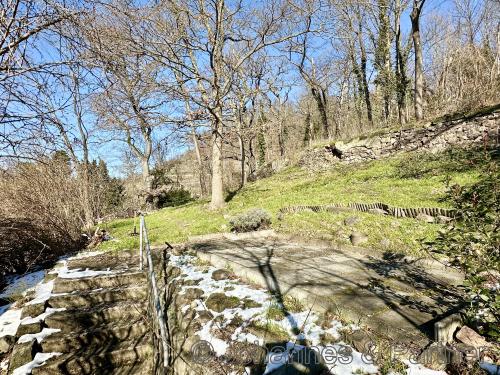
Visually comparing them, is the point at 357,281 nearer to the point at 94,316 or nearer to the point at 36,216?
the point at 94,316

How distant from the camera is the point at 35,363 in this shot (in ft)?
11.4

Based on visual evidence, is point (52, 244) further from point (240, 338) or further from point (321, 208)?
point (321, 208)

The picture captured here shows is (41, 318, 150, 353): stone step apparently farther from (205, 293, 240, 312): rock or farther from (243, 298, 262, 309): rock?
(243, 298, 262, 309): rock

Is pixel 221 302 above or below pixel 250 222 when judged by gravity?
below

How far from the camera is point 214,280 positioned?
15.8 ft

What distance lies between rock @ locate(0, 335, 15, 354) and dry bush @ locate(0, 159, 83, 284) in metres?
2.00

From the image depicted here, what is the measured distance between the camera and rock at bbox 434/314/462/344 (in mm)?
2670

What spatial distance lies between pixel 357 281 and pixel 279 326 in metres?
1.52

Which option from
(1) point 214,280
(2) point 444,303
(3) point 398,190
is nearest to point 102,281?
(1) point 214,280

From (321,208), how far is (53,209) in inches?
286

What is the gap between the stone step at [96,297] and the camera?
461 centimetres

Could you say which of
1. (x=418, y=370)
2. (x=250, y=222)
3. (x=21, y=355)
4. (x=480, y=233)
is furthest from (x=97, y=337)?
(x=250, y=222)

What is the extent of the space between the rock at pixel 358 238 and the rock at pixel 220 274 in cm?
280

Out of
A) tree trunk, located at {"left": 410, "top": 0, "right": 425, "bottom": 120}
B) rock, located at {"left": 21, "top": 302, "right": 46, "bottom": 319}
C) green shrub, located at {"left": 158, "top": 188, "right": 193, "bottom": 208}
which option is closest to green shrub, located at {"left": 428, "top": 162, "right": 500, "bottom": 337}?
rock, located at {"left": 21, "top": 302, "right": 46, "bottom": 319}
